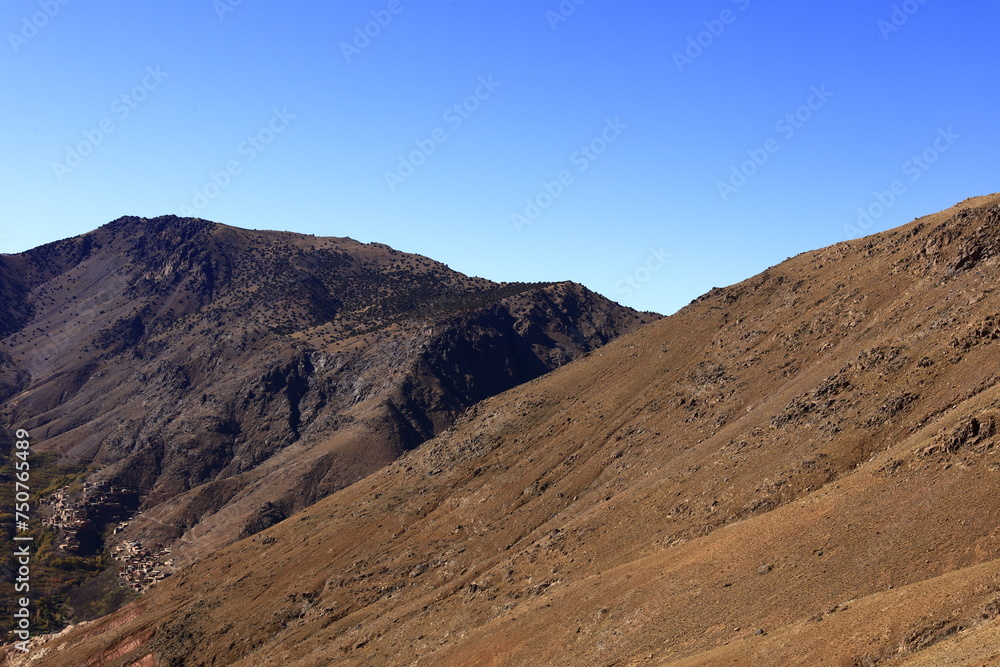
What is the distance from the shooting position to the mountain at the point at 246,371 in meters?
109

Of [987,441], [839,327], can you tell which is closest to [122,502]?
[839,327]

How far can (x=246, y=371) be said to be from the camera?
14300 cm

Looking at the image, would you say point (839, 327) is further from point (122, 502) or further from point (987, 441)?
point (122, 502)

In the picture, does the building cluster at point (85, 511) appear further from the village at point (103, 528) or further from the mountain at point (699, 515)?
the mountain at point (699, 515)

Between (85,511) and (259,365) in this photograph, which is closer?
(85,511)

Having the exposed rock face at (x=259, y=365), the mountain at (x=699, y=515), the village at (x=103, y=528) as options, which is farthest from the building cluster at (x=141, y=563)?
the mountain at (x=699, y=515)

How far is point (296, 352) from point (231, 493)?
132ft

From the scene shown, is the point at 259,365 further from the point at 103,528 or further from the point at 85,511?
→ the point at 103,528

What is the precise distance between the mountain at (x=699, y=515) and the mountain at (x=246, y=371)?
36.4 meters

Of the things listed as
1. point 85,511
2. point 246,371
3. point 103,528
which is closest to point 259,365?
point 246,371

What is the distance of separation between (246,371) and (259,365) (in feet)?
8.25

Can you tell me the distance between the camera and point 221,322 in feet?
536

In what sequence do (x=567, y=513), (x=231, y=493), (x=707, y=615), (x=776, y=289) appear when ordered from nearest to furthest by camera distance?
1. (x=707, y=615)
2. (x=567, y=513)
3. (x=776, y=289)
4. (x=231, y=493)

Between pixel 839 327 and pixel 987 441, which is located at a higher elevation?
pixel 839 327
